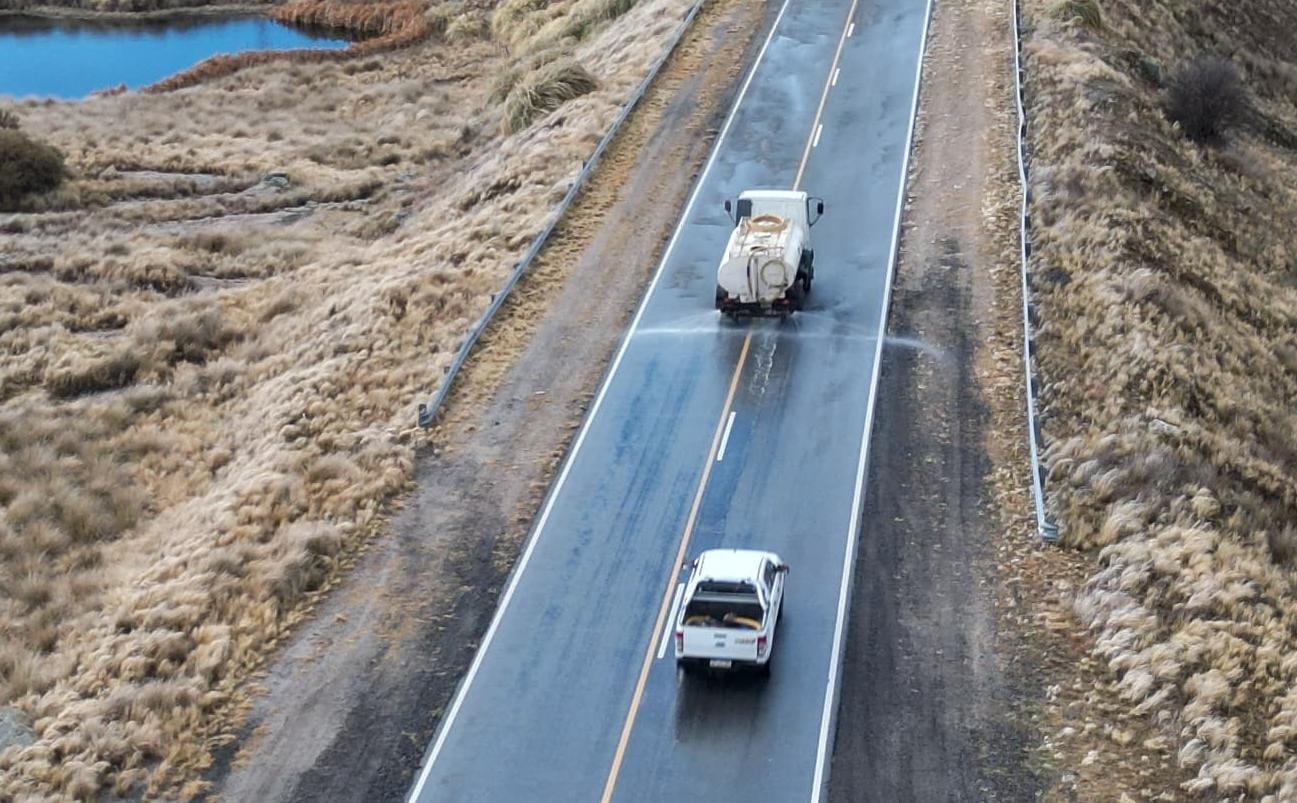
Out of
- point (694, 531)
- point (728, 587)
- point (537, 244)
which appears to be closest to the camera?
point (728, 587)

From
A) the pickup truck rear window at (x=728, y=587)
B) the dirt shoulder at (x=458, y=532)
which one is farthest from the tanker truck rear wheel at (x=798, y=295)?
the pickup truck rear window at (x=728, y=587)

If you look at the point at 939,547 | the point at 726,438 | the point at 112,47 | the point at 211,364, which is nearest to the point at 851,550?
the point at 939,547

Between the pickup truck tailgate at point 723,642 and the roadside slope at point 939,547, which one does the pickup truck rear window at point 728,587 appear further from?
the roadside slope at point 939,547

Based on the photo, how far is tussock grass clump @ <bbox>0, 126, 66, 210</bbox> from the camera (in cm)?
4375

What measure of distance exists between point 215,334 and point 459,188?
9557 millimetres

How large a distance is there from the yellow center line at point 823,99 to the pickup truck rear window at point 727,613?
58.1 ft

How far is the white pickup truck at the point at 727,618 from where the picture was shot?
17750mm

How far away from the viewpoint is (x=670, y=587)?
20.3 m

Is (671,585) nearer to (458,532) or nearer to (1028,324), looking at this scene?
(458,532)

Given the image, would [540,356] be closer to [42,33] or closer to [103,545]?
[103,545]

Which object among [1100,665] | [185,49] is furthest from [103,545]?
[185,49]

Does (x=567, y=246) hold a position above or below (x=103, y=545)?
above

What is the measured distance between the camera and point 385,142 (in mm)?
50781

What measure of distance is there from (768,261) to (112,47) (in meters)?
57.1
